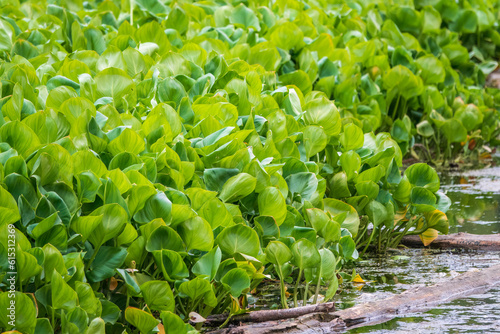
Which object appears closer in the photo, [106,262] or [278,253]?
[106,262]

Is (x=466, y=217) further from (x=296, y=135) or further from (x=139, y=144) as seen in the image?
(x=139, y=144)

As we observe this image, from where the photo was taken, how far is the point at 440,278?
328 centimetres

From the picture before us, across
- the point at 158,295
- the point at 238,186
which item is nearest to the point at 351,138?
the point at 238,186

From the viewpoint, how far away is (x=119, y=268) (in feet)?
8.41

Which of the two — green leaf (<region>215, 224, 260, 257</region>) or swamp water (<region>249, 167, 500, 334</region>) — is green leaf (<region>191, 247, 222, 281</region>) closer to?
green leaf (<region>215, 224, 260, 257</region>)

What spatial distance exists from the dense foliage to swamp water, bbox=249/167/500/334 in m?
0.14

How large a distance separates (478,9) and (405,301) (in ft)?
15.9

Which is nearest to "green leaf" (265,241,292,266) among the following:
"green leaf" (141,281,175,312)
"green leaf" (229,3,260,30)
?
"green leaf" (141,281,175,312)

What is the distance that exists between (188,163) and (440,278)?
4.31 feet

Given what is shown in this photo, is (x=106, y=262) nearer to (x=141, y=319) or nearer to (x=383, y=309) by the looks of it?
(x=141, y=319)

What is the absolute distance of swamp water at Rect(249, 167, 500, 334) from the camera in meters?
2.73

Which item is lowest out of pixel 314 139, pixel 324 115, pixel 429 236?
pixel 429 236

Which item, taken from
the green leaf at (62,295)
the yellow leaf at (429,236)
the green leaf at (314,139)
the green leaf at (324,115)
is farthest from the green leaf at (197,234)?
the yellow leaf at (429,236)

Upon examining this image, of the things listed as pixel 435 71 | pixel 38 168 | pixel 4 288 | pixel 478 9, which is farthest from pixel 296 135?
pixel 478 9
